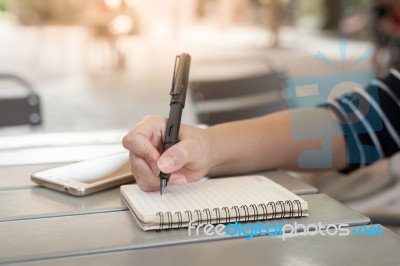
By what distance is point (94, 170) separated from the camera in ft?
2.70

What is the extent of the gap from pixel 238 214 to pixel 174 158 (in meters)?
0.12

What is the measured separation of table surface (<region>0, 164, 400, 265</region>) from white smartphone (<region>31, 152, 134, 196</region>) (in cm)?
4

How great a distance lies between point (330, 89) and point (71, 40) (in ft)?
9.56

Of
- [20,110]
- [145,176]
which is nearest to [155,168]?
[145,176]

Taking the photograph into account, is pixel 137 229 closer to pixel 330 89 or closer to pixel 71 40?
pixel 330 89

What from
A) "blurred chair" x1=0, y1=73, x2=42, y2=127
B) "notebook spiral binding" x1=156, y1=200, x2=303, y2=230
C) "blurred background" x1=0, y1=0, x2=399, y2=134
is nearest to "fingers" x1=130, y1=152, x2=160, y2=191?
"notebook spiral binding" x1=156, y1=200, x2=303, y2=230

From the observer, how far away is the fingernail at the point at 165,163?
684mm

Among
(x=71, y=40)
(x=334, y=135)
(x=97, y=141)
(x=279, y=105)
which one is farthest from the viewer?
(x=71, y=40)

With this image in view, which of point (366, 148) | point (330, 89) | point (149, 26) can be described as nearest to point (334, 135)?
point (366, 148)

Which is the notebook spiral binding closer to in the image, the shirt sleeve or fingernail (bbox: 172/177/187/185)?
fingernail (bbox: 172/177/187/185)

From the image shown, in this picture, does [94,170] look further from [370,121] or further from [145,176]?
[370,121]

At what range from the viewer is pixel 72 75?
3631mm

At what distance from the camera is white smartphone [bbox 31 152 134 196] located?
75 cm

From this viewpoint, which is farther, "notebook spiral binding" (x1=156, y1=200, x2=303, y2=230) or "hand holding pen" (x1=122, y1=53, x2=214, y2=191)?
"hand holding pen" (x1=122, y1=53, x2=214, y2=191)
